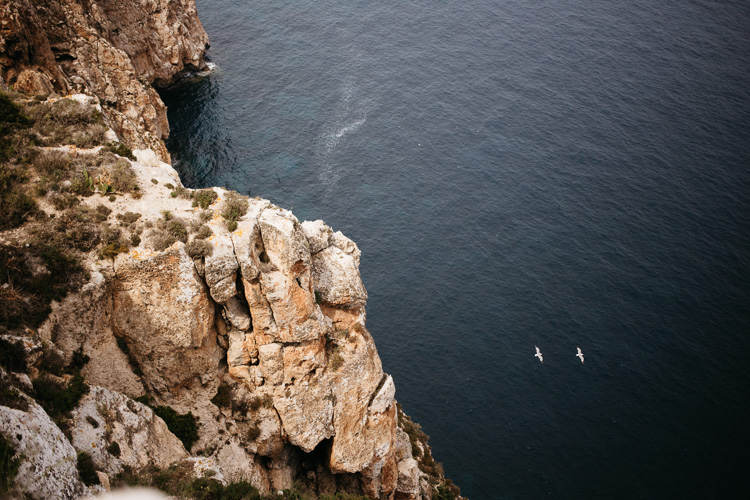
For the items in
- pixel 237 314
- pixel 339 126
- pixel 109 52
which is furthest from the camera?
pixel 339 126

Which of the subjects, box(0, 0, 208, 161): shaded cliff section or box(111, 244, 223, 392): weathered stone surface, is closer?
box(111, 244, 223, 392): weathered stone surface

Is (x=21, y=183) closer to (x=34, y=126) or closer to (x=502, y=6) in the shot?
(x=34, y=126)

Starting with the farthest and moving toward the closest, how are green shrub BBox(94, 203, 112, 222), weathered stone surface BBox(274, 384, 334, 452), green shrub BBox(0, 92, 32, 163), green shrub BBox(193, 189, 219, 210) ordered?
weathered stone surface BBox(274, 384, 334, 452) < green shrub BBox(193, 189, 219, 210) < green shrub BBox(0, 92, 32, 163) < green shrub BBox(94, 203, 112, 222)

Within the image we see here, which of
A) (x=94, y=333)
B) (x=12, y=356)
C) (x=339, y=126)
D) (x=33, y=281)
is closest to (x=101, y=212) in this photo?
(x=33, y=281)

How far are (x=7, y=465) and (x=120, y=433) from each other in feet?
36.7

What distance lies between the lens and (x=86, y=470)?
26125 millimetres

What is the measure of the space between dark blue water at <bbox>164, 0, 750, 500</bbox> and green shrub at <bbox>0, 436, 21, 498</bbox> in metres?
58.3

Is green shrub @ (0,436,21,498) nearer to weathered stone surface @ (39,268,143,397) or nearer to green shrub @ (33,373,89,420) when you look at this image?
green shrub @ (33,373,89,420)

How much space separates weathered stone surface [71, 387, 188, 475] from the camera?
29.3 metres

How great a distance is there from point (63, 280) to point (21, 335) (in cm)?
479

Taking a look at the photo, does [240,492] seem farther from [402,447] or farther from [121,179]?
[402,447]

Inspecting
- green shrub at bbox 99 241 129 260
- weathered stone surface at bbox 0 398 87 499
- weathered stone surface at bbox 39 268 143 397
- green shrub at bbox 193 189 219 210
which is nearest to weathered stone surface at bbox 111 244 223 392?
green shrub at bbox 99 241 129 260

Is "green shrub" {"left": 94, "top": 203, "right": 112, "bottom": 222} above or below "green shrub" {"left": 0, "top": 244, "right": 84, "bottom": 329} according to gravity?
above

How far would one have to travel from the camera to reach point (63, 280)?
3384 cm
